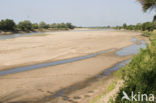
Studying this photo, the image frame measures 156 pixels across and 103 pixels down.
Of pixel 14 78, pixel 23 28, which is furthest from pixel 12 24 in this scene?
pixel 14 78

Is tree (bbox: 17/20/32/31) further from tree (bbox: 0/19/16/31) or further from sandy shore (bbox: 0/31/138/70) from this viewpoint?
sandy shore (bbox: 0/31/138/70)

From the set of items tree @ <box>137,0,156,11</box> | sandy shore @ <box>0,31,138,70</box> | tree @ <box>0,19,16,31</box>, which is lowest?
sandy shore @ <box>0,31,138,70</box>

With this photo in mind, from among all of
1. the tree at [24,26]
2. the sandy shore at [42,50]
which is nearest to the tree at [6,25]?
the tree at [24,26]

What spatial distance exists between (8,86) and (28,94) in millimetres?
2031

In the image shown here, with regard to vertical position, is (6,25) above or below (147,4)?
above

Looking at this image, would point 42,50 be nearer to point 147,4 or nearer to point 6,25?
point 147,4

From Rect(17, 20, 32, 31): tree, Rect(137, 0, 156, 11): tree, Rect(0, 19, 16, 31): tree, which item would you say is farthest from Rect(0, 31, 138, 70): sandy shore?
Rect(17, 20, 32, 31): tree

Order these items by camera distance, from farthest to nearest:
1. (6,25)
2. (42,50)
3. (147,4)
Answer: (6,25) → (42,50) → (147,4)

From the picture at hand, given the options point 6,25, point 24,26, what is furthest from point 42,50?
point 24,26

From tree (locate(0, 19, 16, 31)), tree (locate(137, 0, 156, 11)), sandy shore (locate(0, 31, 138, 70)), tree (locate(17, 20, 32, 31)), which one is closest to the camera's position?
tree (locate(137, 0, 156, 11))

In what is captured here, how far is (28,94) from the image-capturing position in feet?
25.2

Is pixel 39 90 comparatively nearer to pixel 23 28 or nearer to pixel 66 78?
pixel 66 78

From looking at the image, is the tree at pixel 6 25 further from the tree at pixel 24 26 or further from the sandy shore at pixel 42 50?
the sandy shore at pixel 42 50

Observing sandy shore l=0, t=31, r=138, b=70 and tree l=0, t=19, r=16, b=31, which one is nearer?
sandy shore l=0, t=31, r=138, b=70
